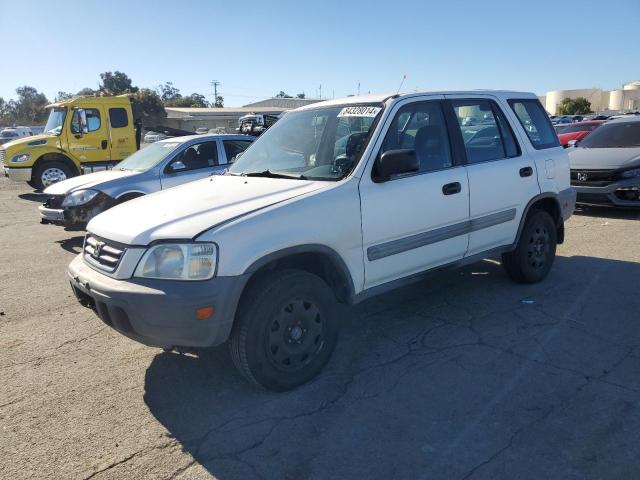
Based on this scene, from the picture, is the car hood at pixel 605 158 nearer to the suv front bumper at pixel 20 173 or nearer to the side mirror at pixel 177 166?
the side mirror at pixel 177 166

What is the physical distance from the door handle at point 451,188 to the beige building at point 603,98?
86.3 meters

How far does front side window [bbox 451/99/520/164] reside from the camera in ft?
14.8

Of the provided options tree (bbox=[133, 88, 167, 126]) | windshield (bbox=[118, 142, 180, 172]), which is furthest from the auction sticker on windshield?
tree (bbox=[133, 88, 167, 126])

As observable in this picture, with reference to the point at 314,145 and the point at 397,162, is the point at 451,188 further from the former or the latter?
the point at 314,145

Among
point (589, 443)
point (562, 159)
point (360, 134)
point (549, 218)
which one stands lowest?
point (589, 443)

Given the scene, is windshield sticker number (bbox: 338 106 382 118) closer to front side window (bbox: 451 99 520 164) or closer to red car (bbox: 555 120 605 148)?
front side window (bbox: 451 99 520 164)

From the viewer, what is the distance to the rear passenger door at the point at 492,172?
4477mm

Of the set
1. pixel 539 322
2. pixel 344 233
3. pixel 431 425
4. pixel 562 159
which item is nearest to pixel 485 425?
pixel 431 425

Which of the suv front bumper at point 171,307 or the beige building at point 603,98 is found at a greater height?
the beige building at point 603,98

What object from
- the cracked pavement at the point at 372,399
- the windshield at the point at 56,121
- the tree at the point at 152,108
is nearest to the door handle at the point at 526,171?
the cracked pavement at the point at 372,399

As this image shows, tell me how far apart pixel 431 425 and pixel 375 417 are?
0.33 metres

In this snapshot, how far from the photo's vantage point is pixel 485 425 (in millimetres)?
2977

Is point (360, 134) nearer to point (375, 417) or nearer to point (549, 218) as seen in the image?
point (375, 417)

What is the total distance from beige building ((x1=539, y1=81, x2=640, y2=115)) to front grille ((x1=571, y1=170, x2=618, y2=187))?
8074cm
